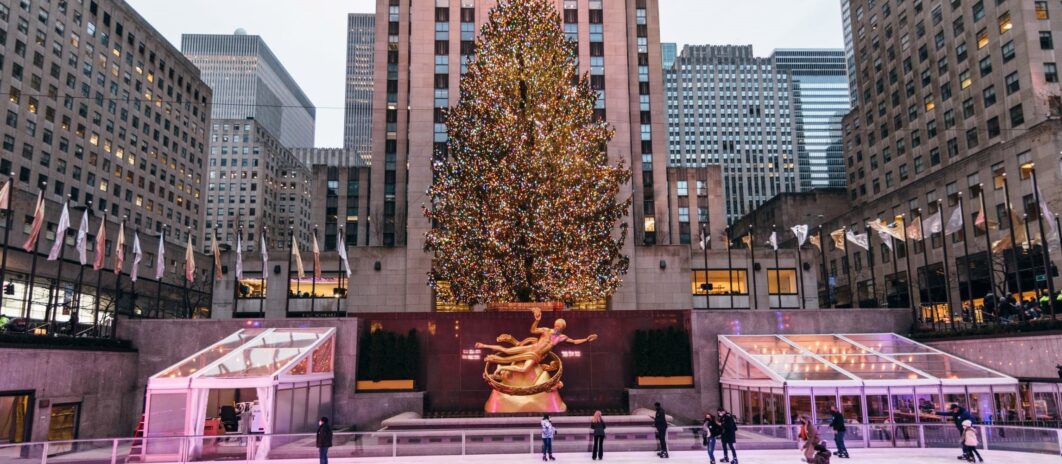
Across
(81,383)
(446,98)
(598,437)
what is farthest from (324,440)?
(446,98)

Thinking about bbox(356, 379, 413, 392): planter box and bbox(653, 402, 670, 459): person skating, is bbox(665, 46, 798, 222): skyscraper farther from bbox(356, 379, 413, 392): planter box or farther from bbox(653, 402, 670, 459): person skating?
bbox(653, 402, 670, 459): person skating

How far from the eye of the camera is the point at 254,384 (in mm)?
23906

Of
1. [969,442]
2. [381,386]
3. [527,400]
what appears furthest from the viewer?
[381,386]

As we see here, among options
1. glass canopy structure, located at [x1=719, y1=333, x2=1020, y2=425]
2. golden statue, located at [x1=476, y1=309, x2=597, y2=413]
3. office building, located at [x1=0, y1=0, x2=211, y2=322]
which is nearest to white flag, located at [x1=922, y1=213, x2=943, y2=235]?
glass canopy structure, located at [x1=719, y1=333, x2=1020, y2=425]

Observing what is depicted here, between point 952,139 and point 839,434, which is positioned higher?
point 952,139

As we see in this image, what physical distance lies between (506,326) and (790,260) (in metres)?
35.4

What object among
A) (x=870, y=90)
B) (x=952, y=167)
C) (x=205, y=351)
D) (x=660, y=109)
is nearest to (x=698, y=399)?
(x=205, y=351)

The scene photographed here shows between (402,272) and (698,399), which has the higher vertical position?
(402,272)

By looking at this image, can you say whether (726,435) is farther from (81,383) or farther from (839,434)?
(81,383)

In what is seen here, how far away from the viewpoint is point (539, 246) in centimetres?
3438

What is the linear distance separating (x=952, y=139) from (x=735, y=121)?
327ft

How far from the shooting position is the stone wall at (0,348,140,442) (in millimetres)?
24344

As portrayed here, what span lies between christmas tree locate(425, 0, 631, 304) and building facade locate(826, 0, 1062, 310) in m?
21.1

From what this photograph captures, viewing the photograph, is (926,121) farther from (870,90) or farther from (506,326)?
(506,326)
